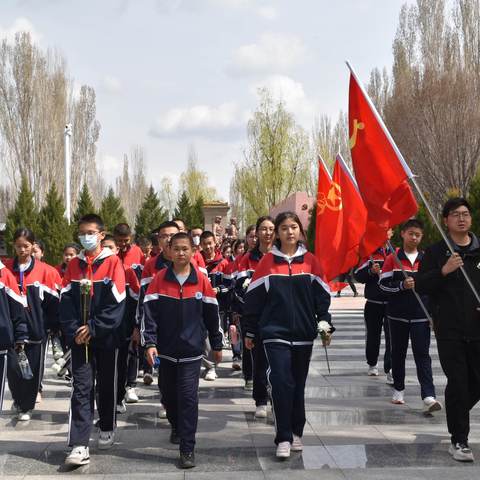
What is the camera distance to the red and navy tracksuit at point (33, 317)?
24.1ft

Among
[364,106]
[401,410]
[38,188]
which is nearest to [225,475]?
[401,410]

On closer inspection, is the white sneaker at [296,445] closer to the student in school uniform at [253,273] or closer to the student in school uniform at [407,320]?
the student in school uniform at [253,273]

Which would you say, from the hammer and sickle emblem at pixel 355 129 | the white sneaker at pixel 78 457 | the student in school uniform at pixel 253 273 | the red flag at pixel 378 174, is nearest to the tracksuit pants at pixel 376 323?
the student in school uniform at pixel 253 273

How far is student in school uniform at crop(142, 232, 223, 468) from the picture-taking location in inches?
222

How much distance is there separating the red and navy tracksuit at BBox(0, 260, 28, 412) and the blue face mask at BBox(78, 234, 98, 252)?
0.64 metres

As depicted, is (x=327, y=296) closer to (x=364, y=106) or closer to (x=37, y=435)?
(x=364, y=106)

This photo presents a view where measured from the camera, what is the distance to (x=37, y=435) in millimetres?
6602

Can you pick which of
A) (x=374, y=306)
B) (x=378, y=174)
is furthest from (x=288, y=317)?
(x=374, y=306)

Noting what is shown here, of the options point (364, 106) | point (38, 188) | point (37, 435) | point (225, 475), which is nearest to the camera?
point (225, 475)

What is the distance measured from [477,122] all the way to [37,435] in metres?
28.2

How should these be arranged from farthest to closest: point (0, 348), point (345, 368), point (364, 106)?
point (345, 368) → point (364, 106) → point (0, 348)

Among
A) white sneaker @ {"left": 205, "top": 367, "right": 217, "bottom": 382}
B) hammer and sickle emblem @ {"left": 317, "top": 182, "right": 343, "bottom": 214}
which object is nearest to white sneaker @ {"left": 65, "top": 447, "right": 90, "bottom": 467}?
white sneaker @ {"left": 205, "top": 367, "right": 217, "bottom": 382}

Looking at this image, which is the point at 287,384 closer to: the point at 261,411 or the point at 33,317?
the point at 261,411

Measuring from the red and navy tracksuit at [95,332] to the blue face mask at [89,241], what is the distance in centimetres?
8
